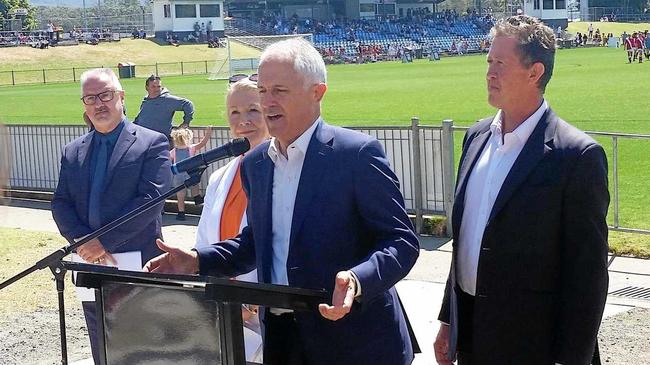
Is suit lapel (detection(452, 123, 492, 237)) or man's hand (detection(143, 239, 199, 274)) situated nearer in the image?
man's hand (detection(143, 239, 199, 274))

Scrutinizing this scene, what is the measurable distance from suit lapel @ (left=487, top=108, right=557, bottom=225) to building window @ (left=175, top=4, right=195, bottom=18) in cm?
10051

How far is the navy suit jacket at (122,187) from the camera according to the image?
5602mm

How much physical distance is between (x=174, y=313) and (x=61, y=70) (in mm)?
72069

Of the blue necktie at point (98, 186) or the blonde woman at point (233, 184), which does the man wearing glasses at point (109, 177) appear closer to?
the blue necktie at point (98, 186)

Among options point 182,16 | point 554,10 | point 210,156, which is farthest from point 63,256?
point 554,10

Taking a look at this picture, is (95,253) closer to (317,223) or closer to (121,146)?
(121,146)

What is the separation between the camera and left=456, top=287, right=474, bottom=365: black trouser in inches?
159

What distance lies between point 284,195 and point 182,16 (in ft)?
332

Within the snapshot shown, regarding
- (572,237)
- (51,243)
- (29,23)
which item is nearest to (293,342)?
(572,237)

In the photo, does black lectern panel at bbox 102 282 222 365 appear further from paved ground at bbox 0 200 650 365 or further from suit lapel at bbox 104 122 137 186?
paved ground at bbox 0 200 650 365

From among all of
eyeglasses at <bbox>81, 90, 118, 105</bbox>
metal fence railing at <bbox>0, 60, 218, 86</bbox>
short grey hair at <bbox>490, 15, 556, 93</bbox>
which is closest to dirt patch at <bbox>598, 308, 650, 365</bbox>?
short grey hair at <bbox>490, 15, 556, 93</bbox>

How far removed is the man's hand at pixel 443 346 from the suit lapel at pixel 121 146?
2.34 m

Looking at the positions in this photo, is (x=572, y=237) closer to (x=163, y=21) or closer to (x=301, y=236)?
(x=301, y=236)

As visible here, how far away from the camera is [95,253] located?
5457 millimetres
